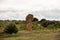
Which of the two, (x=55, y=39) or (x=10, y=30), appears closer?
(x=55, y=39)

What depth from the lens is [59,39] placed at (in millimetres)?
31438

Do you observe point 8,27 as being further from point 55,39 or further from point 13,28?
point 55,39

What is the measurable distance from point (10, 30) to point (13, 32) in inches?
26.7

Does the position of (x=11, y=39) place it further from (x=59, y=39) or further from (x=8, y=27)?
(x=8, y=27)

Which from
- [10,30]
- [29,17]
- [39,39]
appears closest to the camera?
[39,39]

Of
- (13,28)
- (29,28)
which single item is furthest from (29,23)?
(13,28)

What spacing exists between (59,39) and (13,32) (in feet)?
39.6

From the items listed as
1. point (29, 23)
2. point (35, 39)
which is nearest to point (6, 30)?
point (29, 23)

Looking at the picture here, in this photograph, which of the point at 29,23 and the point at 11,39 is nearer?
the point at 11,39

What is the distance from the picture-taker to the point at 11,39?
30.9 metres

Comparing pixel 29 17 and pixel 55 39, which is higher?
pixel 29 17

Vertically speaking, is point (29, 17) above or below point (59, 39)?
above

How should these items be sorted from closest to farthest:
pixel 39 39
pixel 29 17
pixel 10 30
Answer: pixel 39 39, pixel 10 30, pixel 29 17

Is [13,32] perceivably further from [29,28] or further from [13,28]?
[29,28]
